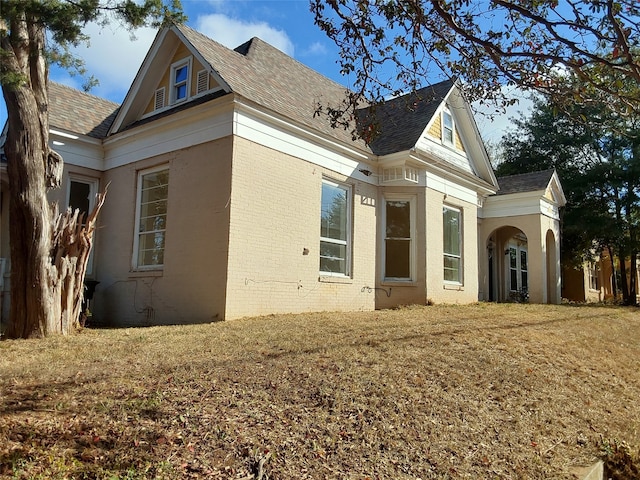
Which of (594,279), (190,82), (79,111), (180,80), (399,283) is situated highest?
(180,80)

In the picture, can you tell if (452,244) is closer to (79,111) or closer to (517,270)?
(517,270)

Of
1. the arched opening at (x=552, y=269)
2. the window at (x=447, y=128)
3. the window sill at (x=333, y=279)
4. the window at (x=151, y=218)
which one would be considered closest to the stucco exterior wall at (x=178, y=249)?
the window at (x=151, y=218)

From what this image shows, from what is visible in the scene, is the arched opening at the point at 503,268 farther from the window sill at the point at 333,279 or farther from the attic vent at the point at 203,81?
the attic vent at the point at 203,81

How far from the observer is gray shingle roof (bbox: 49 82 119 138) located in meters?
12.7

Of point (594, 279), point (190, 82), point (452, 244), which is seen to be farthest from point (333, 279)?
point (594, 279)

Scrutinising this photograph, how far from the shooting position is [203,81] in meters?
11.9

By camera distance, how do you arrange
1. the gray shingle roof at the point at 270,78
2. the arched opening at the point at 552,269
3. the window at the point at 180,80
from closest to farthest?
1. the gray shingle roof at the point at 270,78
2. the window at the point at 180,80
3. the arched opening at the point at 552,269

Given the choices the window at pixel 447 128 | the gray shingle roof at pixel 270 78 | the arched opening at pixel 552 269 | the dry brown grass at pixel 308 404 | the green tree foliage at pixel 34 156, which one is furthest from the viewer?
the arched opening at pixel 552 269

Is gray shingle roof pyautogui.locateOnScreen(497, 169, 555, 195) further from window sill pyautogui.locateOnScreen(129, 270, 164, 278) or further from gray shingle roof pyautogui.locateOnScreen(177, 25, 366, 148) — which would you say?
window sill pyautogui.locateOnScreen(129, 270, 164, 278)

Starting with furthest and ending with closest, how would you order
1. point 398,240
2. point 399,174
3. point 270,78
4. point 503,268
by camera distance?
point 503,268, point 398,240, point 399,174, point 270,78

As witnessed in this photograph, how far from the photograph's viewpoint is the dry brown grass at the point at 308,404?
4020 millimetres

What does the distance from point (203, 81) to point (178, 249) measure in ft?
12.6

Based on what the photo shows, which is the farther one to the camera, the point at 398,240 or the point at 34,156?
the point at 398,240

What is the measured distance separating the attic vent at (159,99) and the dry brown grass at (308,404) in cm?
639
